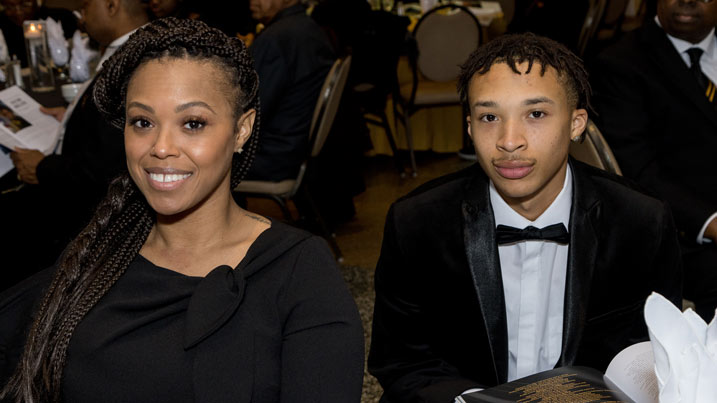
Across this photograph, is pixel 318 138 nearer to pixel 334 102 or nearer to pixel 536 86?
pixel 334 102

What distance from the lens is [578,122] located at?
1422 millimetres

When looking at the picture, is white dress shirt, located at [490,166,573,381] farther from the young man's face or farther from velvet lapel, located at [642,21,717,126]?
velvet lapel, located at [642,21,717,126]

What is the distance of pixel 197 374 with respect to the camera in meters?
→ 1.17

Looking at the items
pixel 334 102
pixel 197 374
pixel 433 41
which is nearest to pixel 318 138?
pixel 334 102

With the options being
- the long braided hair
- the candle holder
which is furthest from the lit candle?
the long braided hair

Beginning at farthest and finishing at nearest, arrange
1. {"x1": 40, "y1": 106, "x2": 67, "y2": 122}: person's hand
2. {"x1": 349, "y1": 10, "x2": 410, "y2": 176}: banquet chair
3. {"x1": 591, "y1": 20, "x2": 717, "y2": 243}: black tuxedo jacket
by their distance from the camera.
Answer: {"x1": 349, "y1": 10, "x2": 410, "y2": 176}: banquet chair
{"x1": 40, "y1": 106, "x2": 67, "y2": 122}: person's hand
{"x1": 591, "y1": 20, "x2": 717, "y2": 243}: black tuxedo jacket

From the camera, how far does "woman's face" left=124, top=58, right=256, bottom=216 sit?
124cm

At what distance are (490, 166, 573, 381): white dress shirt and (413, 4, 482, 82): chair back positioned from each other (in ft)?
14.5

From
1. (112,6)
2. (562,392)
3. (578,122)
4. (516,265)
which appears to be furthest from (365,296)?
(562,392)

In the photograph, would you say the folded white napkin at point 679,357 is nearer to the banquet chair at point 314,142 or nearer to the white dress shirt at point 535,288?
the white dress shirt at point 535,288

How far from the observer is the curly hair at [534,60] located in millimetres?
1330

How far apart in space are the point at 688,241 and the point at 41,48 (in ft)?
9.93

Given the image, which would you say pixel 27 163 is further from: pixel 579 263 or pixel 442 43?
pixel 442 43

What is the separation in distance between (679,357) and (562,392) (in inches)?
8.2
